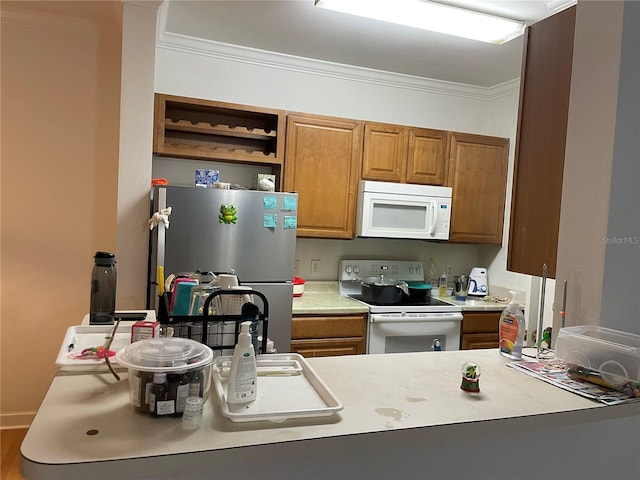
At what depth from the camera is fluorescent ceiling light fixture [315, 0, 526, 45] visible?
251 cm

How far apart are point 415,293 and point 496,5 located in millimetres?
2023

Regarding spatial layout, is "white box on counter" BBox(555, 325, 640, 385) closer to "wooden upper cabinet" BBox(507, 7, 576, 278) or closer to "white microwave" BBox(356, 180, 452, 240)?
"wooden upper cabinet" BBox(507, 7, 576, 278)

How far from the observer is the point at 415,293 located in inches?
144

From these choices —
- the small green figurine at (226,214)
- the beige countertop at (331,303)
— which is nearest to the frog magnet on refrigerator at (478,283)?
the beige countertop at (331,303)

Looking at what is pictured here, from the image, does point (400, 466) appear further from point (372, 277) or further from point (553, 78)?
point (372, 277)

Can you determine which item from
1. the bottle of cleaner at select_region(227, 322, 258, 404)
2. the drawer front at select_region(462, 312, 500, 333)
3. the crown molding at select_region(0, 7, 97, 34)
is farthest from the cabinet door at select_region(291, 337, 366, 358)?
the crown molding at select_region(0, 7, 97, 34)

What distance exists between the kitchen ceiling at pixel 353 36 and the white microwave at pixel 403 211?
2.96ft

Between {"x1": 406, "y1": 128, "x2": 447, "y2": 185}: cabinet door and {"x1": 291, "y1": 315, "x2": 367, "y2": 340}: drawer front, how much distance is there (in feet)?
3.77

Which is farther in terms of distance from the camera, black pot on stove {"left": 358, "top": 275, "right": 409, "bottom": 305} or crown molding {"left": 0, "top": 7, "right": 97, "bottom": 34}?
black pot on stove {"left": 358, "top": 275, "right": 409, "bottom": 305}

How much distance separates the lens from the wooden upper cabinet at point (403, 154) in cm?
342

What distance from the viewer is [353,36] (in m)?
3.02

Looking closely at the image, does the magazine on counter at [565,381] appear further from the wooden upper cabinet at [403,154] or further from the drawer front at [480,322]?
the wooden upper cabinet at [403,154]

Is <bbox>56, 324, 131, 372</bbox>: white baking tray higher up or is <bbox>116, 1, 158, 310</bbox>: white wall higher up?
<bbox>116, 1, 158, 310</bbox>: white wall

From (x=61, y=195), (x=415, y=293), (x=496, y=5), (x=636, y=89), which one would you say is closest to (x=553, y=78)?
(x=636, y=89)
